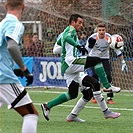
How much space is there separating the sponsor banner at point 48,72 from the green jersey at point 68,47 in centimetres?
764

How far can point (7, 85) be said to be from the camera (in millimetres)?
6566

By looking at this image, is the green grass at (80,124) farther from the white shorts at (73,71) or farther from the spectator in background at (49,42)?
the spectator in background at (49,42)

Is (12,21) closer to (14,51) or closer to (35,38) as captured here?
(14,51)

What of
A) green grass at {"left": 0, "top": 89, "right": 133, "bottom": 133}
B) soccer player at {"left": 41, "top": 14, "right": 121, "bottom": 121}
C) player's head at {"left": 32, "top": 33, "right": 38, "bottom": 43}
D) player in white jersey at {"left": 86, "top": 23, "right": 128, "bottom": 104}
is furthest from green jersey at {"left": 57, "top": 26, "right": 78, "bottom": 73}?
player's head at {"left": 32, "top": 33, "right": 38, "bottom": 43}

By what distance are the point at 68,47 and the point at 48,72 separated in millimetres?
8073

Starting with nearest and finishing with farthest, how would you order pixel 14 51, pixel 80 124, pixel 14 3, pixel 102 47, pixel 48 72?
1. pixel 14 51
2. pixel 14 3
3. pixel 80 124
4. pixel 102 47
5. pixel 48 72

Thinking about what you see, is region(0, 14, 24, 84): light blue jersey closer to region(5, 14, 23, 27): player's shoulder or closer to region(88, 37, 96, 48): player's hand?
region(5, 14, 23, 27): player's shoulder

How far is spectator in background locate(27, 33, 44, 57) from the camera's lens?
18.3 meters

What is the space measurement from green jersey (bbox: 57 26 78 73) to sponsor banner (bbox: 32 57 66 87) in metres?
7.64

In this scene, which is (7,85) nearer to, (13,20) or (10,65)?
(10,65)

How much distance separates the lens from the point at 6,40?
6.41 meters

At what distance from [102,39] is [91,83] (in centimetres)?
328

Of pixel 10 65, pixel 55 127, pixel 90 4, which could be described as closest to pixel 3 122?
pixel 55 127

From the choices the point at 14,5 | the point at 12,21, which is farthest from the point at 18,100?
the point at 14,5
